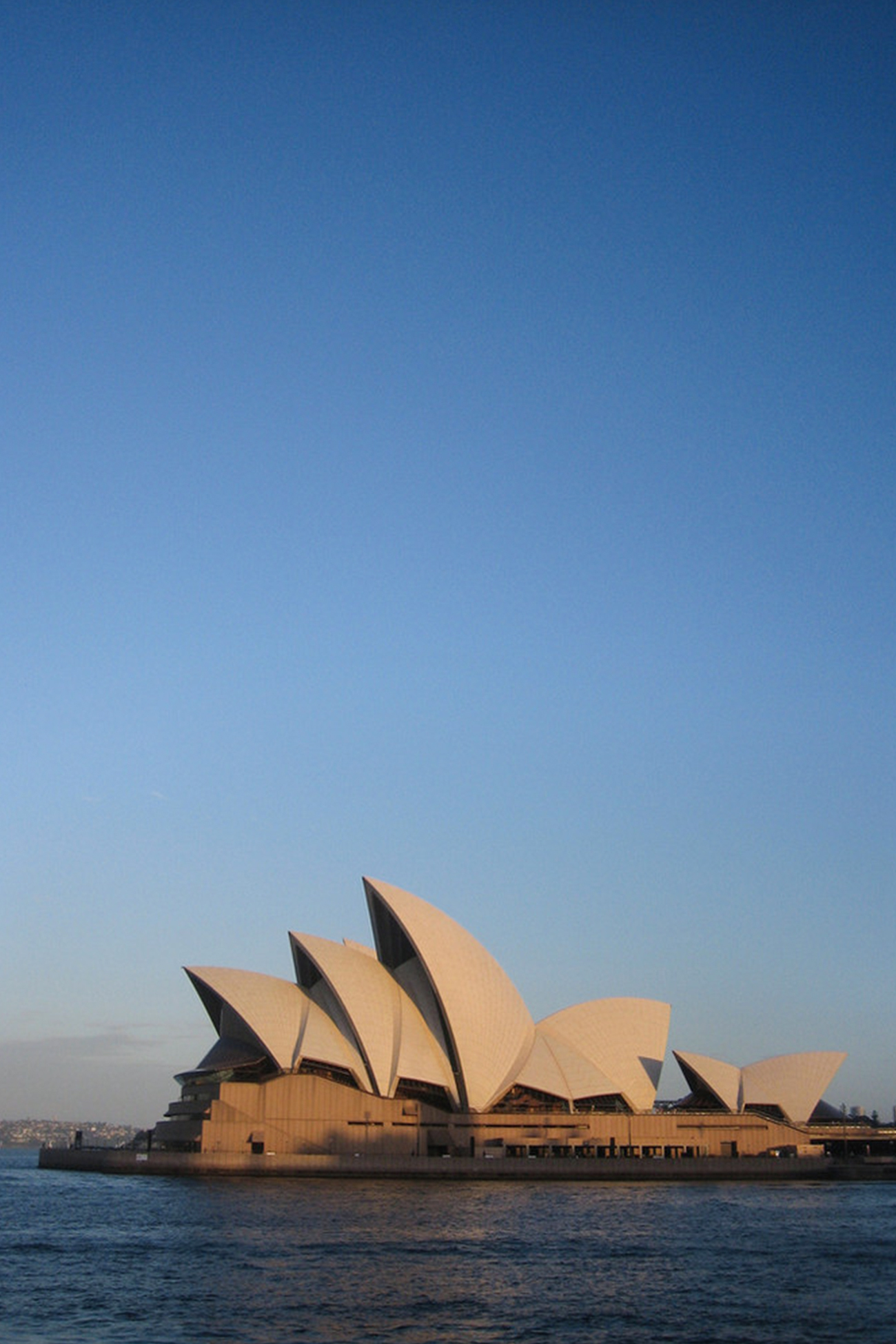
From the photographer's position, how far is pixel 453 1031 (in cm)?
6881

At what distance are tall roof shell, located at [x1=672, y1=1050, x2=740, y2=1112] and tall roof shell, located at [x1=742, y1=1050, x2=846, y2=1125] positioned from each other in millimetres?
819

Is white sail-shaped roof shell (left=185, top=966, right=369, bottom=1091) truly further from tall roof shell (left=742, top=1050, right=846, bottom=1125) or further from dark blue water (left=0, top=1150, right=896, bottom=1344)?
tall roof shell (left=742, top=1050, right=846, bottom=1125)

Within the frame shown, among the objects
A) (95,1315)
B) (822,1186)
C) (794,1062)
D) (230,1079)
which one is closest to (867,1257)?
(95,1315)

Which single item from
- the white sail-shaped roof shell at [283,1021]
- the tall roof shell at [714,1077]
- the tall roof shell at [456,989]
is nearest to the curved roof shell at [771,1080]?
the tall roof shell at [714,1077]

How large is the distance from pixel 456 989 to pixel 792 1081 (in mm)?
27035

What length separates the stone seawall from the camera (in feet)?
212

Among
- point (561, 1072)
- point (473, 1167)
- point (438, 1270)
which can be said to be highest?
point (561, 1072)

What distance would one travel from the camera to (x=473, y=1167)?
66.2m

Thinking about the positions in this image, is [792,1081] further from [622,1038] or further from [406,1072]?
[406,1072]

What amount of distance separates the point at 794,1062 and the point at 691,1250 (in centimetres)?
4834

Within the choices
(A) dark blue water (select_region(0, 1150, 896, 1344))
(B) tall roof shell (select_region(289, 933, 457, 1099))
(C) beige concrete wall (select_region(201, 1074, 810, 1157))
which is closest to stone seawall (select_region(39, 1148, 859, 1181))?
(C) beige concrete wall (select_region(201, 1074, 810, 1157))

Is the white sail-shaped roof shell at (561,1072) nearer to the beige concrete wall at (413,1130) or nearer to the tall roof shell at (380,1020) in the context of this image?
the beige concrete wall at (413,1130)

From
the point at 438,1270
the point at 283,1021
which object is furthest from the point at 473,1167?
the point at 438,1270

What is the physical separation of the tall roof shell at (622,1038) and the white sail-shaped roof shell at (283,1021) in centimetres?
1459
